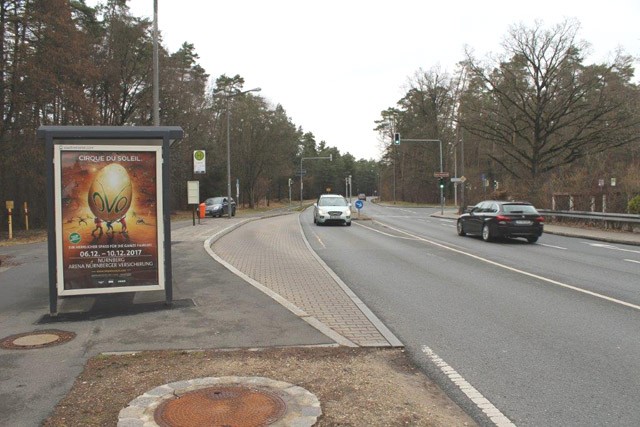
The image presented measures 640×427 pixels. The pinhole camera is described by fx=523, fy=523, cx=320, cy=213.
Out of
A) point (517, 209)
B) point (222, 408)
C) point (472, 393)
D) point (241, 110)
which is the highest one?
point (241, 110)

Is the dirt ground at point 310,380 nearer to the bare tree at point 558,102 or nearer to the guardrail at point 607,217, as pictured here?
the guardrail at point 607,217

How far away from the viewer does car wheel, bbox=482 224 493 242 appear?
19.1 meters

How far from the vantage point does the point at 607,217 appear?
22.7 meters

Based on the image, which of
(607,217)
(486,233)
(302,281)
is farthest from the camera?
(607,217)

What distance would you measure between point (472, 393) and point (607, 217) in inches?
845

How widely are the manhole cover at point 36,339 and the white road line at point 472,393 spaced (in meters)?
3.99

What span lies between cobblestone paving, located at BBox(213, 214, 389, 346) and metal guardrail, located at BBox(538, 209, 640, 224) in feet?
44.4

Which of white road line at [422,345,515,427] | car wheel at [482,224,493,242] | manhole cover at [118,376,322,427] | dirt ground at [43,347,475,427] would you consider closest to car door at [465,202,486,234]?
car wheel at [482,224,493,242]

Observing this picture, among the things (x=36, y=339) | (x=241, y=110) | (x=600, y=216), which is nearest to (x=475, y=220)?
(x=600, y=216)

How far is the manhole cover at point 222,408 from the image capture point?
3.66 m

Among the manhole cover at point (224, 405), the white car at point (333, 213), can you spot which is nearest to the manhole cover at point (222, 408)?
the manhole cover at point (224, 405)

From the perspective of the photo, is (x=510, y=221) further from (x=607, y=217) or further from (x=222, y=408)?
(x=222, y=408)

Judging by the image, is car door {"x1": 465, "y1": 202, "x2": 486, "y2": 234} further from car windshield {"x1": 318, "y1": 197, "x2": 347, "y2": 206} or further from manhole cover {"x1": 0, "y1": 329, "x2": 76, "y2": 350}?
manhole cover {"x1": 0, "y1": 329, "x2": 76, "y2": 350}

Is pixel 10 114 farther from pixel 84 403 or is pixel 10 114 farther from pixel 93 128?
pixel 84 403
